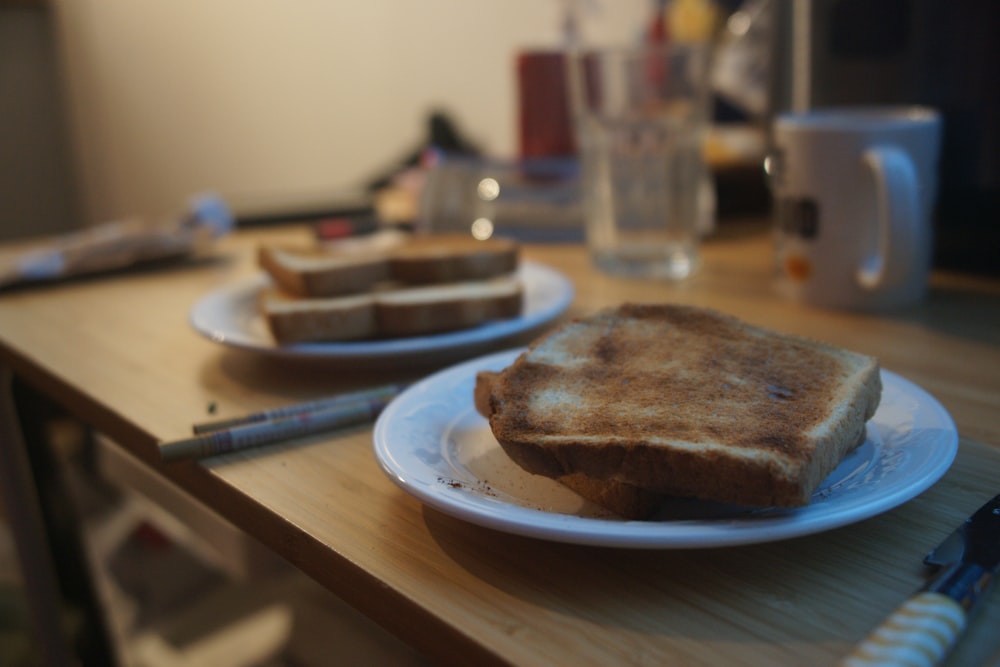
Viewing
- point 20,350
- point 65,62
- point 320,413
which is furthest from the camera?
point 65,62

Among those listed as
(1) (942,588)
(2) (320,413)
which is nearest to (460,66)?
(2) (320,413)

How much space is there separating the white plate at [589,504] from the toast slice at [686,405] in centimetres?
2

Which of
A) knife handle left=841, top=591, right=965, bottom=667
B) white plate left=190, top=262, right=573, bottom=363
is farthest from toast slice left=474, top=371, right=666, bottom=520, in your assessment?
white plate left=190, top=262, right=573, bottom=363

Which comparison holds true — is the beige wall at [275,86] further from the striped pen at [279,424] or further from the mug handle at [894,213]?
the striped pen at [279,424]

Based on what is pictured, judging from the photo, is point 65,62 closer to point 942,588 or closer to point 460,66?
point 460,66

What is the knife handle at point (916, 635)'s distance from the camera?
33 centimetres

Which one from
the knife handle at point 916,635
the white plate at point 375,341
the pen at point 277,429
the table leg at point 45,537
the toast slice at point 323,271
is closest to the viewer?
the knife handle at point 916,635

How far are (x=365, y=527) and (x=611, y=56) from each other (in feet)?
2.42

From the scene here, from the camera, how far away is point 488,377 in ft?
1.83

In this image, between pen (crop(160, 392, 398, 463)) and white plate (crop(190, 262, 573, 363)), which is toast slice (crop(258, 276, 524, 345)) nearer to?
white plate (crop(190, 262, 573, 363))

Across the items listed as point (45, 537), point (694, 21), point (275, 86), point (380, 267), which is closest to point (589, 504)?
point (380, 267)

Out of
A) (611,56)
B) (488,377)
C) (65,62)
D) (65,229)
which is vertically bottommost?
(65,229)

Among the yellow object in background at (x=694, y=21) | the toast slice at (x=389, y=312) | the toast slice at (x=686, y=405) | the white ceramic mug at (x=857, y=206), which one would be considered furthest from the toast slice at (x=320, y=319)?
the yellow object in background at (x=694, y=21)

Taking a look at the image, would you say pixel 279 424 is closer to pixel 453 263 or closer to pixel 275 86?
pixel 453 263
